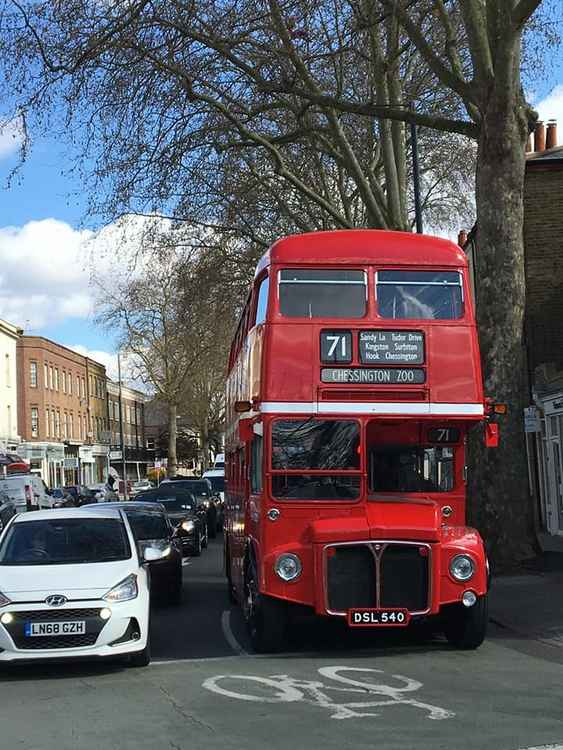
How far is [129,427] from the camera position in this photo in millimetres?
118938

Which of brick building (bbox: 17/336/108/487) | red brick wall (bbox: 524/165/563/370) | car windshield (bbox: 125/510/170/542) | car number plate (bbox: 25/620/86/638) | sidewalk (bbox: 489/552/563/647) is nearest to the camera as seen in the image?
car number plate (bbox: 25/620/86/638)

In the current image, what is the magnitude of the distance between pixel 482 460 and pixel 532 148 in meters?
23.1

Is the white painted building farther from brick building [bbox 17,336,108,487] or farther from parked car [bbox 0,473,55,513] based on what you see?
parked car [bbox 0,473,55,513]

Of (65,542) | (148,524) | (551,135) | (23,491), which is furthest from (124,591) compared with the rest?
(23,491)

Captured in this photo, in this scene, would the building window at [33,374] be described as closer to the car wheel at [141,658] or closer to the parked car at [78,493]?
the parked car at [78,493]

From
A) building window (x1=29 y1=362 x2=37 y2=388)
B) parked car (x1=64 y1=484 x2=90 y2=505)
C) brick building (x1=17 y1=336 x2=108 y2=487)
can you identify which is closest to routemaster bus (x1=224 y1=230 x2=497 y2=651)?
parked car (x1=64 y1=484 x2=90 y2=505)

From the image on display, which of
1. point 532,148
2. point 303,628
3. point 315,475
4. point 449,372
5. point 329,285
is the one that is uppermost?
point 532,148

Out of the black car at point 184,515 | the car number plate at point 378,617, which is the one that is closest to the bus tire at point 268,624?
the car number plate at point 378,617

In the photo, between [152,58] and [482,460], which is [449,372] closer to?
[482,460]

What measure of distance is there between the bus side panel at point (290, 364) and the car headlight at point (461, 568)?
7.31 ft

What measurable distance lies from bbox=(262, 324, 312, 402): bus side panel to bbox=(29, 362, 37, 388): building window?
66364 mm

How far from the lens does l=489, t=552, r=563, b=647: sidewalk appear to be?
13056mm

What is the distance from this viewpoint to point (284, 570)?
11336 millimetres

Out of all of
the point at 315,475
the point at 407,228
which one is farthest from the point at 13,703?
the point at 407,228
